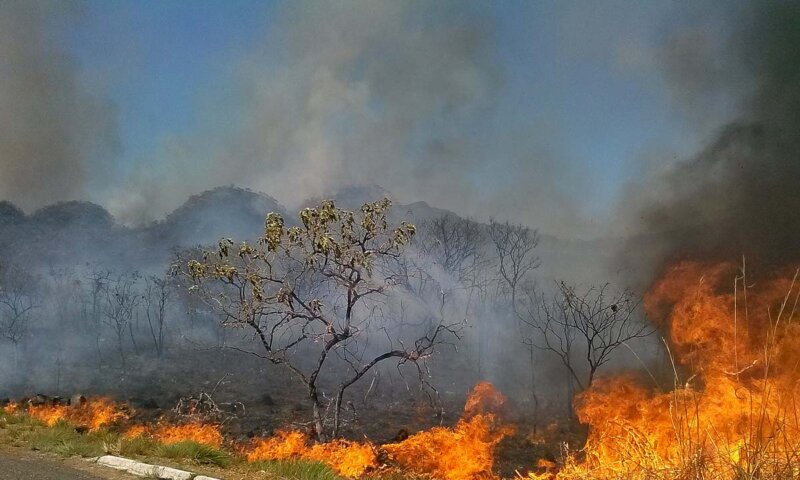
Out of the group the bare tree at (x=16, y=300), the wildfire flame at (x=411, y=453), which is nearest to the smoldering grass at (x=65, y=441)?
the wildfire flame at (x=411, y=453)

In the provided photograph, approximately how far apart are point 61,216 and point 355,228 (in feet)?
159

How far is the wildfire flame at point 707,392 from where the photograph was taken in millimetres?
4615

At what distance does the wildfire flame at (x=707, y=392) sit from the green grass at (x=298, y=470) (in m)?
3.58

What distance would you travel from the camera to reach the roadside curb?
7.50 metres

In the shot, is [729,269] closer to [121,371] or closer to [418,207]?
[121,371]

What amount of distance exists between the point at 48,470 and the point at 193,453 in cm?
213

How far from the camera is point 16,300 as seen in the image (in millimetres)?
31797

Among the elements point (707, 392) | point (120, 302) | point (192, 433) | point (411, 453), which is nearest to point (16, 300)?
point (120, 302)

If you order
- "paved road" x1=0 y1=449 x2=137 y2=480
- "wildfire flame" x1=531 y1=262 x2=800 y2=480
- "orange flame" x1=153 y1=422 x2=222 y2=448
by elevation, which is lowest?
"orange flame" x1=153 y1=422 x2=222 y2=448

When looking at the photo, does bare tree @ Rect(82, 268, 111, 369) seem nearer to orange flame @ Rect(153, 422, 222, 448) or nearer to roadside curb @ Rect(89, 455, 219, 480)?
orange flame @ Rect(153, 422, 222, 448)

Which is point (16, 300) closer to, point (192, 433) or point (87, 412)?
point (87, 412)

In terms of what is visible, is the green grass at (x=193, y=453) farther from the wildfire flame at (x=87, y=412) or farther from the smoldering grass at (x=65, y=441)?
the wildfire flame at (x=87, y=412)

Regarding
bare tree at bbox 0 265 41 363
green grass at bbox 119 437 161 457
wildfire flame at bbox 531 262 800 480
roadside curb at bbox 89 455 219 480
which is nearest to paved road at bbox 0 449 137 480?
roadside curb at bbox 89 455 219 480

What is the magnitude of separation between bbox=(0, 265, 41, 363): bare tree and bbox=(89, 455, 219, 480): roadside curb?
2514cm
